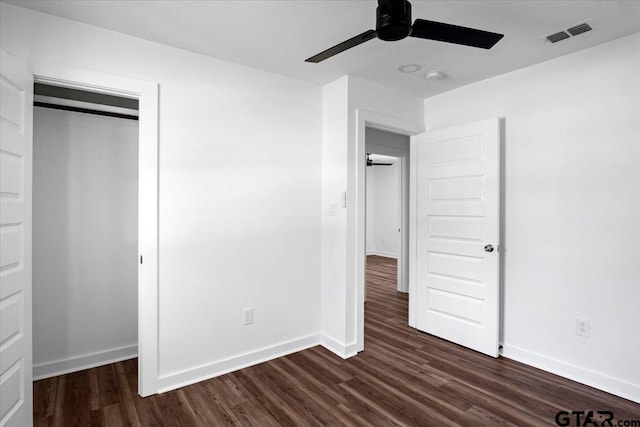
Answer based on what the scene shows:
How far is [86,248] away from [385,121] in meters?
2.98

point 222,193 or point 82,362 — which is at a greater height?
point 222,193

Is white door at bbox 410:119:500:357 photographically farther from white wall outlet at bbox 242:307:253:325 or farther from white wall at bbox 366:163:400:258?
white wall at bbox 366:163:400:258

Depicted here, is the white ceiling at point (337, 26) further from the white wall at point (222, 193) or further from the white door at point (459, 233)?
the white door at point (459, 233)

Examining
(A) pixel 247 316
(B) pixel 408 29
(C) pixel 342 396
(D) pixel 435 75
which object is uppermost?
(D) pixel 435 75

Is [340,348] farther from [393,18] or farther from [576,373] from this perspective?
[393,18]

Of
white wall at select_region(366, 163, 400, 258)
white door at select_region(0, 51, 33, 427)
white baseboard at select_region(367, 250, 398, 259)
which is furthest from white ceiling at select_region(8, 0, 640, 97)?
white baseboard at select_region(367, 250, 398, 259)

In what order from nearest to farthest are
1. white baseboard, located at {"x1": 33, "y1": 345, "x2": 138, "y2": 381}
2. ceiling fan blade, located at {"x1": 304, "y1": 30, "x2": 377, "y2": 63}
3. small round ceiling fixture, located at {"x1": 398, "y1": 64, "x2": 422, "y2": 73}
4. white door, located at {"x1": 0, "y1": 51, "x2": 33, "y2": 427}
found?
ceiling fan blade, located at {"x1": 304, "y1": 30, "x2": 377, "y2": 63}
white door, located at {"x1": 0, "y1": 51, "x2": 33, "y2": 427}
white baseboard, located at {"x1": 33, "y1": 345, "x2": 138, "y2": 381}
small round ceiling fixture, located at {"x1": 398, "y1": 64, "x2": 422, "y2": 73}

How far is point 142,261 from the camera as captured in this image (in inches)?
95.4

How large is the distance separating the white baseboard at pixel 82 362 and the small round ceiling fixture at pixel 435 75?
3.65 m

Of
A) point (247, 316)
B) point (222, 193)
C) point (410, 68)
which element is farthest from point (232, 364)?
point (410, 68)

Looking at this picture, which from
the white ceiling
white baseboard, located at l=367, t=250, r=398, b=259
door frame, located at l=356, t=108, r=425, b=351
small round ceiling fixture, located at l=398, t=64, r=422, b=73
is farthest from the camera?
white baseboard, located at l=367, t=250, r=398, b=259

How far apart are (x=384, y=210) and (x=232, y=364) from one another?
24.0 feet

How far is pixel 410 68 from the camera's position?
2.93m

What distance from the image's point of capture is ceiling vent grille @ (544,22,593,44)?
7.36ft
